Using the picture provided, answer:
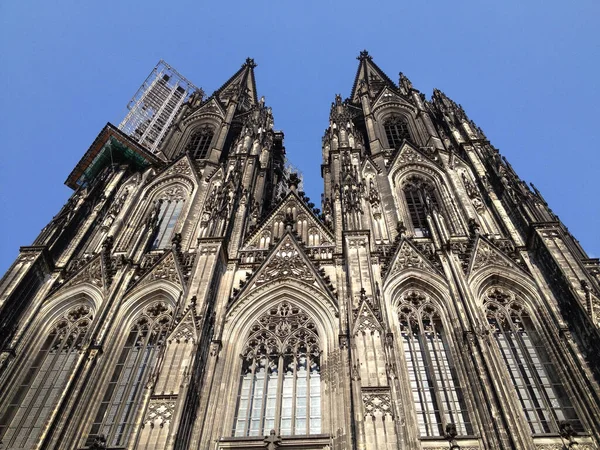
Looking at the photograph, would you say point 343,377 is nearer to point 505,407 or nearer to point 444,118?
point 505,407

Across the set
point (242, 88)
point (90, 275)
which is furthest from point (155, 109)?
point (90, 275)

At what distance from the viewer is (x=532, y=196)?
70.2 ft

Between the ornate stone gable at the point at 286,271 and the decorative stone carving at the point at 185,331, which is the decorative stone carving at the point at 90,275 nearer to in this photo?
the ornate stone gable at the point at 286,271

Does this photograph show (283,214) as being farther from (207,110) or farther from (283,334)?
(207,110)

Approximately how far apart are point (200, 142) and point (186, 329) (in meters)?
19.5

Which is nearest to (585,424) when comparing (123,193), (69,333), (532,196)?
(532,196)

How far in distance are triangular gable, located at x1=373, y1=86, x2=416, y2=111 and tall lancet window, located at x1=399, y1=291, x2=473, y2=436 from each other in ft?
61.3

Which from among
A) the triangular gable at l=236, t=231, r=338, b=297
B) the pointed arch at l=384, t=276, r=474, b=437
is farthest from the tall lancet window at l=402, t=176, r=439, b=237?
the triangular gable at l=236, t=231, r=338, b=297

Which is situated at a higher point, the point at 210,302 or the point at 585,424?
the point at 210,302

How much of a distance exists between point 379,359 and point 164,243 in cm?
1220

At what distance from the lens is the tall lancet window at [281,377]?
1475 cm

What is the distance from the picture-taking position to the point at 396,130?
32.6 m

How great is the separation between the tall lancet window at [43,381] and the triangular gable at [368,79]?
80.8 ft

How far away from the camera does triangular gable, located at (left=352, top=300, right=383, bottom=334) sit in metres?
14.7
